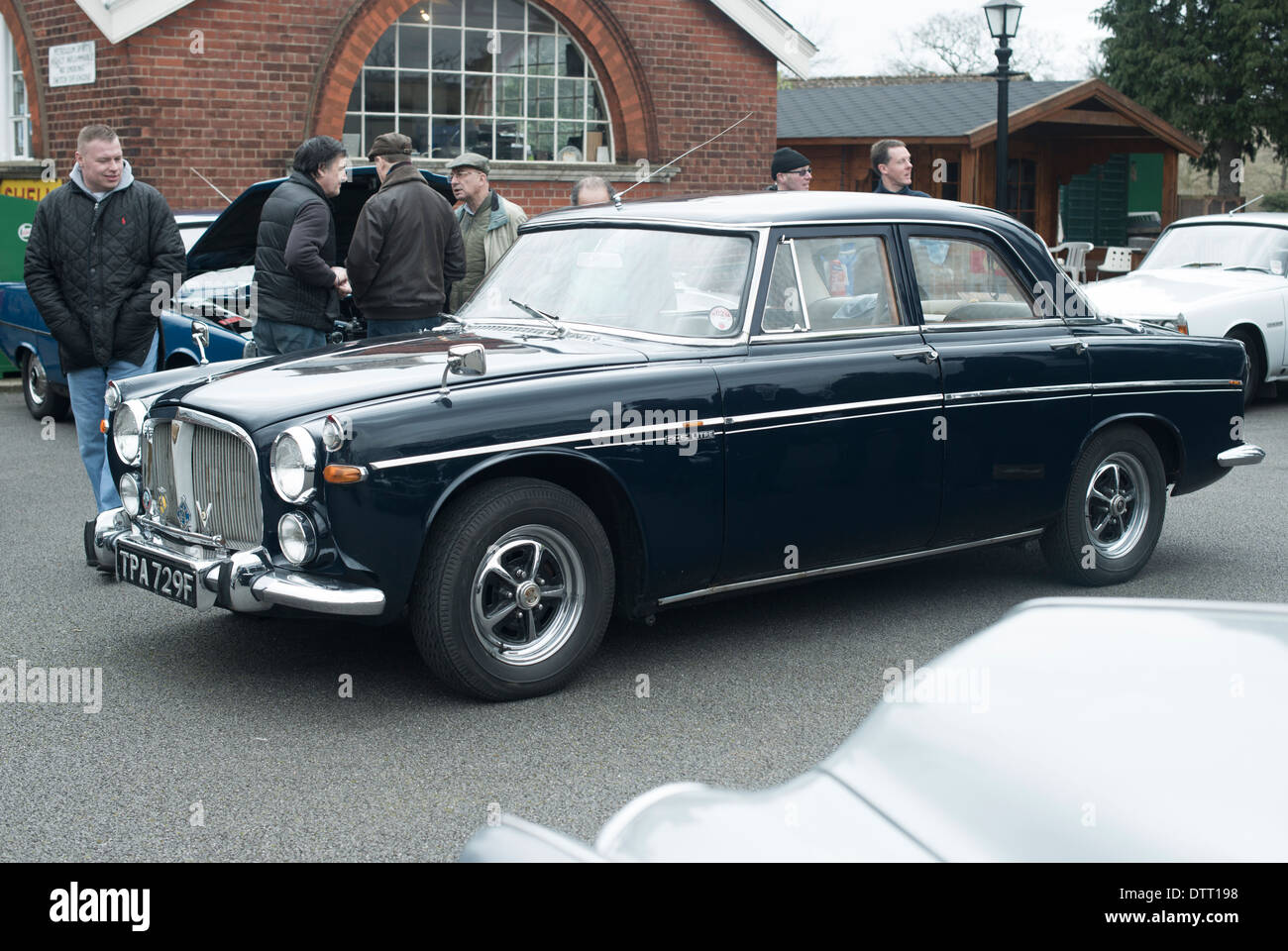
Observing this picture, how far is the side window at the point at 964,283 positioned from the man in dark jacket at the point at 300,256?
323cm

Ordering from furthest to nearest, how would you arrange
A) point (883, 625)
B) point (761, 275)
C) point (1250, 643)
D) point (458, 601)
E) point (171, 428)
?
point (883, 625) < point (761, 275) < point (171, 428) < point (458, 601) < point (1250, 643)

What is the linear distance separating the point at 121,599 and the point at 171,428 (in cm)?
149

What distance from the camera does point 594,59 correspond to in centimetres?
1736

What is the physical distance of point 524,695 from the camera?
193 inches

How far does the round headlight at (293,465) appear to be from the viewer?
14.8 ft

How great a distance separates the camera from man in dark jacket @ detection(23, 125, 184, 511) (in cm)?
690

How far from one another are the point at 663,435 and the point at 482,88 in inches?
505

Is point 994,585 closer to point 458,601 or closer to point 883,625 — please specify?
point 883,625

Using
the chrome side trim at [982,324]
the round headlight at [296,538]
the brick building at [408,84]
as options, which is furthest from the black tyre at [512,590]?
the brick building at [408,84]

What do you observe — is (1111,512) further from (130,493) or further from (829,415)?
(130,493)

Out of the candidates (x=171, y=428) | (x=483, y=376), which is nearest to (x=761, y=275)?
(x=483, y=376)

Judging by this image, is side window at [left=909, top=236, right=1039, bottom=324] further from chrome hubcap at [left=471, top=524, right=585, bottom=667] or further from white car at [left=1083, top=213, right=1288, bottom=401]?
white car at [left=1083, top=213, right=1288, bottom=401]

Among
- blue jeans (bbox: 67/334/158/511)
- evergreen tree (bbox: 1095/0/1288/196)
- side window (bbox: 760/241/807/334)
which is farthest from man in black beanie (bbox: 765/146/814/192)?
evergreen tree (bbox: 1095/0/1288/196)
